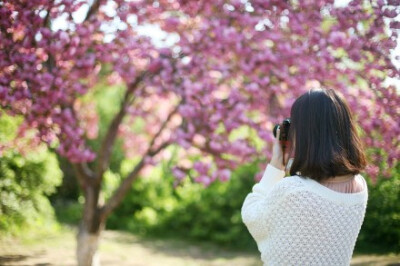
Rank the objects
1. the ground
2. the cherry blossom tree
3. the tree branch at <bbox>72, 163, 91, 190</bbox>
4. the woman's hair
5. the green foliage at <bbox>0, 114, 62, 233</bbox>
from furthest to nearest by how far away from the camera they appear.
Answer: the ground → the green foliage at <bbox>0, 114, 62, 233</bbox> → the tree branch at <bbox>72, 163, 91, 190</bbox> → the cherry blossom tree → the woman's hair

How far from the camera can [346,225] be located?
1.75 m

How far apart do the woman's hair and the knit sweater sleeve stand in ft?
0.43

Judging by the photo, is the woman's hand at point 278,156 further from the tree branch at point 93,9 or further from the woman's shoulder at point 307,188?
the tree branch at point 93,9

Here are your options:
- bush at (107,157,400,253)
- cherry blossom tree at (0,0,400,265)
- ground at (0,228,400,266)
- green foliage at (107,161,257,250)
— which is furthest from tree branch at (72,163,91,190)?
bush at (107,157,400,253)

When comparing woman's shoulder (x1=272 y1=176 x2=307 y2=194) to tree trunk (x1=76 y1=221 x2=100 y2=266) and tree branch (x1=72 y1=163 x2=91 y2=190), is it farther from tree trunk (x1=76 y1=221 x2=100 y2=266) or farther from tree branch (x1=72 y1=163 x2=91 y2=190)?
tree trunk (x1=76 y1=221 x2=100 y2=266)

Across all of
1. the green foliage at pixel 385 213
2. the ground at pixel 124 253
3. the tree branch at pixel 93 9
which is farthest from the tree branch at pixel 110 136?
the green foliage at pixel 385 213

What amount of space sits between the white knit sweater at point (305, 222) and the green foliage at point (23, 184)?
126 inches

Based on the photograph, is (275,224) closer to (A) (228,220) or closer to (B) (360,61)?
(B) (360,61)

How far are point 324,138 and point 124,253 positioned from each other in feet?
15.4

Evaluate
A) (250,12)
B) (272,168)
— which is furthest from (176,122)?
(272,168)

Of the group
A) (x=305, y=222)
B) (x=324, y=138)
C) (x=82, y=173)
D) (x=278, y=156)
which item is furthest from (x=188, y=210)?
(x=324, y=138)

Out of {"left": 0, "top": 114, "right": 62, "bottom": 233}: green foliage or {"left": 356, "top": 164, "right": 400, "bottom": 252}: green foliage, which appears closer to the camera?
{"left": 356, "top": 164, "right": 400, "bottom": 252}: green foliage

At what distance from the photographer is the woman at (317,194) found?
1.66 m

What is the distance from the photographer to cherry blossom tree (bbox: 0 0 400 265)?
3.17 meters
